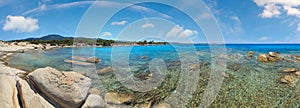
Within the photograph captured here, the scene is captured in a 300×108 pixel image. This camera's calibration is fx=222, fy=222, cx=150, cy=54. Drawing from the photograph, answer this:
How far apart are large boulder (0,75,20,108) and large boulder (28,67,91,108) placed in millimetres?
634

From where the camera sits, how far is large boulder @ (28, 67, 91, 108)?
462 centimetres

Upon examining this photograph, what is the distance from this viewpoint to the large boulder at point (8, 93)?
3.57 meters

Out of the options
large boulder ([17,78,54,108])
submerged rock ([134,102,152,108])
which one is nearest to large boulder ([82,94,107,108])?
large boulder ([17,78,54,108])

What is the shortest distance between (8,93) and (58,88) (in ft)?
3.53

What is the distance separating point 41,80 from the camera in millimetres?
4668

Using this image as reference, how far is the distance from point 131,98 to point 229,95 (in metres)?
3.17

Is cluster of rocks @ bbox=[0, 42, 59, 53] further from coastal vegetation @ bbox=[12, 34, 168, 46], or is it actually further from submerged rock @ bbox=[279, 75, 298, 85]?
submerged rock @ bbox=[279, 75, 298, 85]

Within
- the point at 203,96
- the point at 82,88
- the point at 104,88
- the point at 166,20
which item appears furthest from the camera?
the point at 104,88

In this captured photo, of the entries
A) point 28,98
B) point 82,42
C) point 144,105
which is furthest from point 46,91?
point 82,42

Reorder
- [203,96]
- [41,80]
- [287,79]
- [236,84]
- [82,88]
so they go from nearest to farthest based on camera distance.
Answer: [41,80], [82,88], [203,96], [236,84], [287,79]

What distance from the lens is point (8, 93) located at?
12.2 ft

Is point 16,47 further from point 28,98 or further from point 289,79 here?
point 289,79

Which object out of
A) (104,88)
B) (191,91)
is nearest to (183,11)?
(191,91)

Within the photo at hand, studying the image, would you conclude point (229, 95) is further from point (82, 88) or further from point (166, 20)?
point (82, 88)
